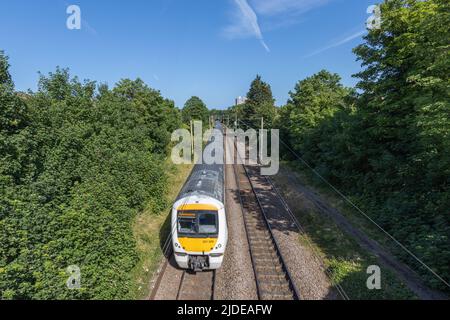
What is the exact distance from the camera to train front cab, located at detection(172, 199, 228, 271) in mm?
10961

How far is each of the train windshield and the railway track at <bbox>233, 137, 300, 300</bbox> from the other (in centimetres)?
293

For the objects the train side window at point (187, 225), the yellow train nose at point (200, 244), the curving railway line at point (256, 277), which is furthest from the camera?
the train side window at point (187, 225)

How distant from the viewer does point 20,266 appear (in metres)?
6.69

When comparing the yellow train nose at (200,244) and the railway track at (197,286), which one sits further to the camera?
the yellow train nose at (200,244)

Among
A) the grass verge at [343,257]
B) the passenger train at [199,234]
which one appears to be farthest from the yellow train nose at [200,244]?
the grass verge at [343,257]

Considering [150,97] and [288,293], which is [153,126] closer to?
[150,97]

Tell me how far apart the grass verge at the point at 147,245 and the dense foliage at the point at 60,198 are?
0.53m

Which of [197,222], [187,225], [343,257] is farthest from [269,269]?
[187,225]

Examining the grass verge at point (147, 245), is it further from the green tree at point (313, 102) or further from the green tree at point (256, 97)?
the green tree at point (256, 97)

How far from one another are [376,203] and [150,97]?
24677 mm

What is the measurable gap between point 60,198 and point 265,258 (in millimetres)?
9541

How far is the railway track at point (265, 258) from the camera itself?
1028cm

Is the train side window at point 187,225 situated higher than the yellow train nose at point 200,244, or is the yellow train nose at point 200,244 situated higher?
the train side window at point 187,225

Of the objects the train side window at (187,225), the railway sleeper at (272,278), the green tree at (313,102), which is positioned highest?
the green tree at (313,102)
